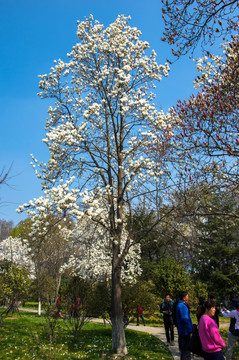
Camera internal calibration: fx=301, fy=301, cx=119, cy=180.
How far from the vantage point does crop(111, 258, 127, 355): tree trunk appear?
29.7ft

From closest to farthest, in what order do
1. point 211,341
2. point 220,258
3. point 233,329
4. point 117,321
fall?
1. point 211,341
2. point 233,329
3. point 117,321
4. point 220,258

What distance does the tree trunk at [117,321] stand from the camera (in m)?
9.05

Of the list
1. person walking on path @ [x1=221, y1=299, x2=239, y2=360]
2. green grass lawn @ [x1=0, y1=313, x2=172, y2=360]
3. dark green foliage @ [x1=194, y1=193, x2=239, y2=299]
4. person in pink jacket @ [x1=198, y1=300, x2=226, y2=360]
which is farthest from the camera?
dark green foliage @ [x1=194, y1=193, x2=239, y2=299]

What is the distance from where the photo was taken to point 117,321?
940cm

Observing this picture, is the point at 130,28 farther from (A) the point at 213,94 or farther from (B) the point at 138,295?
(B) the point at 138,295

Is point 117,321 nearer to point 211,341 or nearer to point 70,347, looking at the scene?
point 70,347

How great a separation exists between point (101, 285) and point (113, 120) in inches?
282

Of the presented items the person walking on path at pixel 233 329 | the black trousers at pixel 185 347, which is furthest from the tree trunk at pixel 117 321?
the black trousers at pixel 185 347

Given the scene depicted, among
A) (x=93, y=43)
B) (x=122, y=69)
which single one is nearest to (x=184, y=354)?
(x=122, y=69)

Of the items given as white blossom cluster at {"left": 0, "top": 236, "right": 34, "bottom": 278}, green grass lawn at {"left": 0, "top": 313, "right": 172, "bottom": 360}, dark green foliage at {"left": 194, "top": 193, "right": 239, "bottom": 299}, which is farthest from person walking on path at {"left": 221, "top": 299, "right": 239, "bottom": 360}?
white blossom cluster at {"left": 0, "top": 236, "right": 34, "bottom": 278}

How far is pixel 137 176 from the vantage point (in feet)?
33.7

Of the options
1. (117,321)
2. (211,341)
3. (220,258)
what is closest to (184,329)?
(211,341)

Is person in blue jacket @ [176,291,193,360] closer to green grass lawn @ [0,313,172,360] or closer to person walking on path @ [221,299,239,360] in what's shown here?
person walking on path @ [221,299,239,360]

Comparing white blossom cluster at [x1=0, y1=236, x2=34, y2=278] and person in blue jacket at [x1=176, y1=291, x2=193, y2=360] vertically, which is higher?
white blossom cluster at [x1=0, y1=236, x2=34, y2=278]
